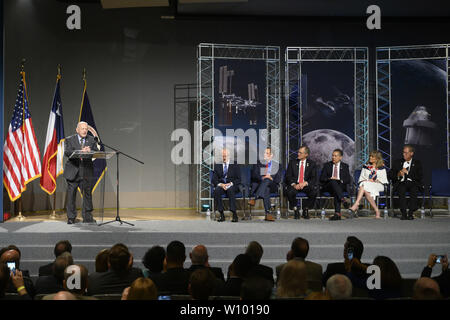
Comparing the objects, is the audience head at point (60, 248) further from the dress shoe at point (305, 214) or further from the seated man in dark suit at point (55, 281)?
the dress shoe at point (305, 214)

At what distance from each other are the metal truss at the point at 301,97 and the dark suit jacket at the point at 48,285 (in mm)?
5984

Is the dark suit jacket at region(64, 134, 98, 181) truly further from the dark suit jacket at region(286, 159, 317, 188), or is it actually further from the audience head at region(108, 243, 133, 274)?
the audience head at region(108, 243, 133, 274)

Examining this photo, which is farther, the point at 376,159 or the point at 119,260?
the point at 376,159

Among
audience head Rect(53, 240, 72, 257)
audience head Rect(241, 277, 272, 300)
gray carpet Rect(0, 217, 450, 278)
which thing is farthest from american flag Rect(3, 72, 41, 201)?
audience head Rect(241, 277, 272, 300)

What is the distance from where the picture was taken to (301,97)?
29.1ft

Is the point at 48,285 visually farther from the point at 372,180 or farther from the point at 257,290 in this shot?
the point at 372,180

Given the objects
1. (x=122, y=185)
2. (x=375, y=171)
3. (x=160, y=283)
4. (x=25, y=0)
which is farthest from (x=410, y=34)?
(x=160, y=283)

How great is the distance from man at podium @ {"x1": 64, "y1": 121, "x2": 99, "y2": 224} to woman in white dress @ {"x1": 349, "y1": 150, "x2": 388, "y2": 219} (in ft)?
13.1

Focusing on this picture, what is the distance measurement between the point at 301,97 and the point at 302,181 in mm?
1758

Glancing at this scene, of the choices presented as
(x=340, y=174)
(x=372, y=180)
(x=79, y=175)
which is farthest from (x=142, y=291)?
(x=372, y=180)

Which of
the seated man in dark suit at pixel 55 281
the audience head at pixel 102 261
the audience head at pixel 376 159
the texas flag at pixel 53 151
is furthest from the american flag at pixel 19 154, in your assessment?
the audience head at pixel 376 159

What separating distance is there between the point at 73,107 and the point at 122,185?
5.67 feet

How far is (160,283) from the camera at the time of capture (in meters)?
3.26

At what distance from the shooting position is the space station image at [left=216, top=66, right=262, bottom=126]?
868cm
